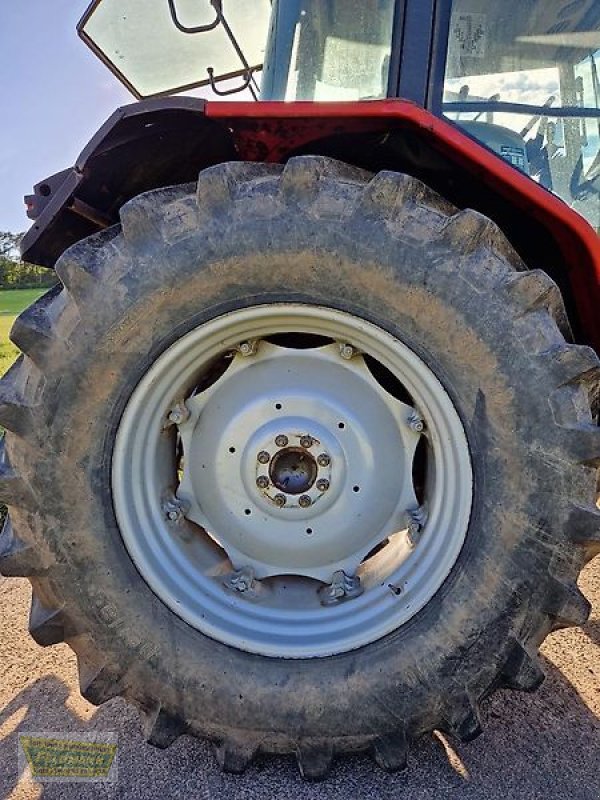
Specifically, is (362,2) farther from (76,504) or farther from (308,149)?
(76,504)

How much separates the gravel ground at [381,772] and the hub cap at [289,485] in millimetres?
327

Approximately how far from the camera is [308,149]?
1.90 metres

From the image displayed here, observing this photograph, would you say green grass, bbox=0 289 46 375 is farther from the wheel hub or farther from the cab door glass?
the cab door glass

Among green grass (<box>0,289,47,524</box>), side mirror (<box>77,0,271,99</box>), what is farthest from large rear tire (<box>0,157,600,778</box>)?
green grass (<box>0,289,47,524</box>)

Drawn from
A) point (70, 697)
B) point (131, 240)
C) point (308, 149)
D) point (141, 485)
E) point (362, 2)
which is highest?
point (362, 2)

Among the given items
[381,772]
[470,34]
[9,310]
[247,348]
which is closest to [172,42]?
[470,34]

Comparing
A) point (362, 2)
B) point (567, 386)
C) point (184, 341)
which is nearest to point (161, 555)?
point (184, 341)

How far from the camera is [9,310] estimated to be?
6.31 meters

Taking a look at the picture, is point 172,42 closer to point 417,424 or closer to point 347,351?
point 347,351

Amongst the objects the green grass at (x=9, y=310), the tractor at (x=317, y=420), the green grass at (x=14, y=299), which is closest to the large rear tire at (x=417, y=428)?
the tractor at (x=317, y=420)

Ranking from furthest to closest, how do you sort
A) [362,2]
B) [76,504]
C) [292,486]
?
[362,2], [292,486], [76,504]

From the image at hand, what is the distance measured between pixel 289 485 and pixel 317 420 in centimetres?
18

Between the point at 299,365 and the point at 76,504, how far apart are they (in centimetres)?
64

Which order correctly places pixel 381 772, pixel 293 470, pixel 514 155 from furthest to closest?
pixel 514 155 < pixel 293 470 < pixel 381 772
